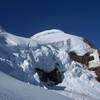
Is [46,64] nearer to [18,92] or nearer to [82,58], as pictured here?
[82,58]

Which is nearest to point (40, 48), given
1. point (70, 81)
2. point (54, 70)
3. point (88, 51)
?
point (54, 70)

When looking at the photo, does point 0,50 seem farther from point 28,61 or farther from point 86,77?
point 86,77

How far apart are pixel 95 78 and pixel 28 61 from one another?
8.85m

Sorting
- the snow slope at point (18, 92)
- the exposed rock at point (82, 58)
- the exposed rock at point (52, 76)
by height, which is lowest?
the exposed rock at point (52, 76)

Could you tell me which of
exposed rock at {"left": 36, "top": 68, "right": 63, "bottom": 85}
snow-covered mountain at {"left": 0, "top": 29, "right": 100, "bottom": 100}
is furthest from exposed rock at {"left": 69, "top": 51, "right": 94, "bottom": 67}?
exposed rock at {"left": 36, "top": 68, "right": 63, "bottom": 85}

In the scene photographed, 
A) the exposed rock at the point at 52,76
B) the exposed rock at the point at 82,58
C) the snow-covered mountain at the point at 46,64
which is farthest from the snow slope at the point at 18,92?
the exposed rock at the point at 82,58

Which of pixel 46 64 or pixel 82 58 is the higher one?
pixel 82 58

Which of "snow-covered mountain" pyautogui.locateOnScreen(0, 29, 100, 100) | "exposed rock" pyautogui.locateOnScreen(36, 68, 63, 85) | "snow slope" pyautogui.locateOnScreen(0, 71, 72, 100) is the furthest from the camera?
"exposed rock" pyautogui.locateOnScreen(36, 68, 63, 85)

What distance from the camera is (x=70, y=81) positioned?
3556cm

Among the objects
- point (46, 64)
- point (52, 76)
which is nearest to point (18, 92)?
point (46, 64)

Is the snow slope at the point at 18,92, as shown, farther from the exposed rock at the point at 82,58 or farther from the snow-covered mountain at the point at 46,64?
the exposed rock at the point at 82,58

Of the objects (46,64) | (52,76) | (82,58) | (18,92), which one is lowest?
(52,76)

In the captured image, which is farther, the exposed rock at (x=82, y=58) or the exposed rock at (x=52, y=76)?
the exposed rock at (x=82, y=58)

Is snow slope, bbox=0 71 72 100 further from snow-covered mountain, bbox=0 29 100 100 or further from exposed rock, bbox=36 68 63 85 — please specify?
exposed rock, bbox=36 68 63 85
